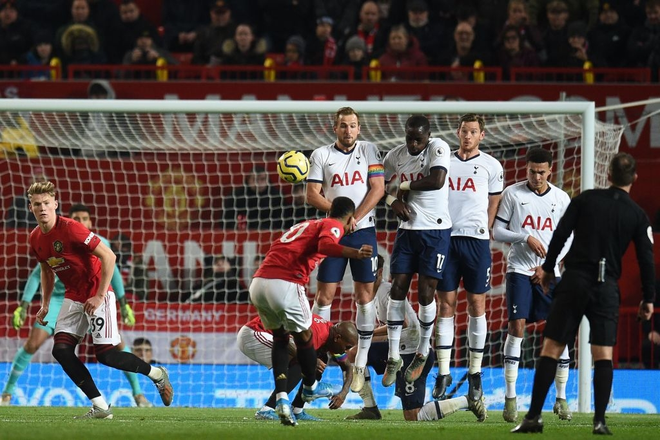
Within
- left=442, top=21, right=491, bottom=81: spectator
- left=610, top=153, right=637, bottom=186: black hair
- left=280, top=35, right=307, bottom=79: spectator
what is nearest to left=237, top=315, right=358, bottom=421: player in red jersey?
left=610, top=153, right=637, bottom=186: black hair

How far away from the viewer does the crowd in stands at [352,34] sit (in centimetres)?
1527

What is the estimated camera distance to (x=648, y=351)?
42.5 ft

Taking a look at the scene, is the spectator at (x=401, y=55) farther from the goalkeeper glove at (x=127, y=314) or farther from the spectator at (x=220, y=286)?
the goalkeeper glove at (x=127, y=314)

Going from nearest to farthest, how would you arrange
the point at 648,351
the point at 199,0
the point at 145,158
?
the point at 648,351, the point at 145,158, the point at 199,0

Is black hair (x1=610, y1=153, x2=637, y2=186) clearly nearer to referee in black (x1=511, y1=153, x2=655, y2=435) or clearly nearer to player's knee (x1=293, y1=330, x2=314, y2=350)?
referee in black (x1=511, y1=153, x2=655, y2=435)

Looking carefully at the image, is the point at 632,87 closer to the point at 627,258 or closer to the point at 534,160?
the point at 627,258

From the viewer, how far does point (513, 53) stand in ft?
49.7

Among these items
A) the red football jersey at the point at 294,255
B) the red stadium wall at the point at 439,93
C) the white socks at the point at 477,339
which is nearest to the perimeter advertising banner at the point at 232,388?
the white socks at the point at 477,339

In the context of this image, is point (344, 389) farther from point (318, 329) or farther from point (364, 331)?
point (318, 329)

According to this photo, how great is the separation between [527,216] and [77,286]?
400 cm

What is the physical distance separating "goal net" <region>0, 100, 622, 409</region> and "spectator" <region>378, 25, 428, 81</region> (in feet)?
4.45

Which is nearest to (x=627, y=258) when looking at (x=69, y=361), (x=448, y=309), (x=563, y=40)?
(x=563, y=40)

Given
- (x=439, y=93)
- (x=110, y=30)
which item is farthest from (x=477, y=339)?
(x=110, y=30)

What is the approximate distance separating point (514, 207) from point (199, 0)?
9.18 metres
